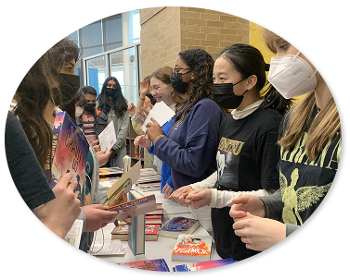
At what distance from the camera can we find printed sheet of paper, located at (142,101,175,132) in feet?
4.41

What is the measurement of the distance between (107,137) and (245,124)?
589 millimetres

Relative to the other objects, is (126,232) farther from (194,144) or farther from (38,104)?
(38,104)

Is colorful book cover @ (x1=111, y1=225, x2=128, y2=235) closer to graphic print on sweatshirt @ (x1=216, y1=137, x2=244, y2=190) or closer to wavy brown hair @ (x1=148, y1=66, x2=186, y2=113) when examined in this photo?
graphic print on sweatshirt @ (x1=216, y1=137, x2=244, y2=190)

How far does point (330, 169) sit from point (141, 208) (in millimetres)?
751

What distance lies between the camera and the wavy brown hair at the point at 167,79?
4.30 ft

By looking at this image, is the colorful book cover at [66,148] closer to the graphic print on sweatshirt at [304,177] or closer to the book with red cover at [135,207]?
the book with red cover at [135,207]

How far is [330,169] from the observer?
1.19 metres

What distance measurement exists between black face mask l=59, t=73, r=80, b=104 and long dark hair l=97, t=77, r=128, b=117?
103 millimetres

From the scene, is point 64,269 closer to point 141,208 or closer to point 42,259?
point 42,259

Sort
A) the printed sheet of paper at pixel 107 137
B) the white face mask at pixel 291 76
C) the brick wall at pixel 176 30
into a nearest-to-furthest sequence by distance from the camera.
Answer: the white face mask at pixel 291 76 → the brick wall at pixel 176 30 → the printed sheet of paper at pixel 107 137

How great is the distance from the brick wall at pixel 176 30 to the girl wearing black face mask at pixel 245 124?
108mm

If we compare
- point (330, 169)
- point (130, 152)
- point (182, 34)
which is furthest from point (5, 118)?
point (330, 169)

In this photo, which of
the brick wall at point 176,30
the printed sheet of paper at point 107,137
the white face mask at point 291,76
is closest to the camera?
the white face mask at point 291,76

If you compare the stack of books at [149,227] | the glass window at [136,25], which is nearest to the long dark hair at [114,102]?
the glass window at [136,25]
